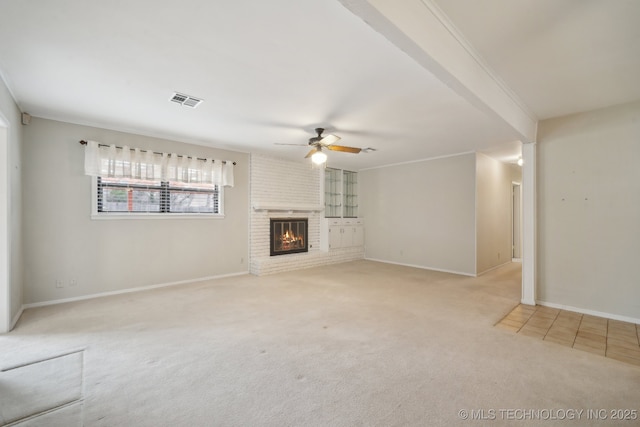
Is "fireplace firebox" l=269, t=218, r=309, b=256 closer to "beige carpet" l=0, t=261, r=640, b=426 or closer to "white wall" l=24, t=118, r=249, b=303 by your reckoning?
"white wall" l=24, t=118, r=249, b=303

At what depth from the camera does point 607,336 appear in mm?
2898

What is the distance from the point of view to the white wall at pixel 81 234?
3732 mm

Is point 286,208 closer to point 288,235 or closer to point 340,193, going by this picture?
point 288,235

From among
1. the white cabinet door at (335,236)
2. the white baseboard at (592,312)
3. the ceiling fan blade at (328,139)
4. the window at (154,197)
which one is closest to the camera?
the white baseboard at (592,312)

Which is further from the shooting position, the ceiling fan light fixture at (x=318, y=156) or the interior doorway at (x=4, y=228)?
the ceiling fan light fixture at (x=318, y=156)

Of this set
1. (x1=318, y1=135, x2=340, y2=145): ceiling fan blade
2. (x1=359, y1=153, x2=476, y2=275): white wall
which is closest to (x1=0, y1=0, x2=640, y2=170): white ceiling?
(x1=318, y1=135, x2=340, y2=145): ceiling fan blade

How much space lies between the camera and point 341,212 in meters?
7.78

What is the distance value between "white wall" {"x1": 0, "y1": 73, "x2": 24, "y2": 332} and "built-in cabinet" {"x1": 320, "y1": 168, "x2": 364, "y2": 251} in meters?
5.29

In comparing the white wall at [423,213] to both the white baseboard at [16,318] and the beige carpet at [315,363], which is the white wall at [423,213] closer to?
the beige carpet at [315,363]

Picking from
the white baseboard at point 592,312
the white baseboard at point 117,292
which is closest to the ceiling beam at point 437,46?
the white baseboard at point 592,312

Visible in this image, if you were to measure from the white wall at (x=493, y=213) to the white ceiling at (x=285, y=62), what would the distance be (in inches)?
81.4

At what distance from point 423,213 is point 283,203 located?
3219 millimetres

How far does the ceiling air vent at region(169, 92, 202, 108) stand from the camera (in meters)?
3.11

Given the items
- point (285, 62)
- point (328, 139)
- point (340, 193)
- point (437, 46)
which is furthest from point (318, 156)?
point (340, 193)
